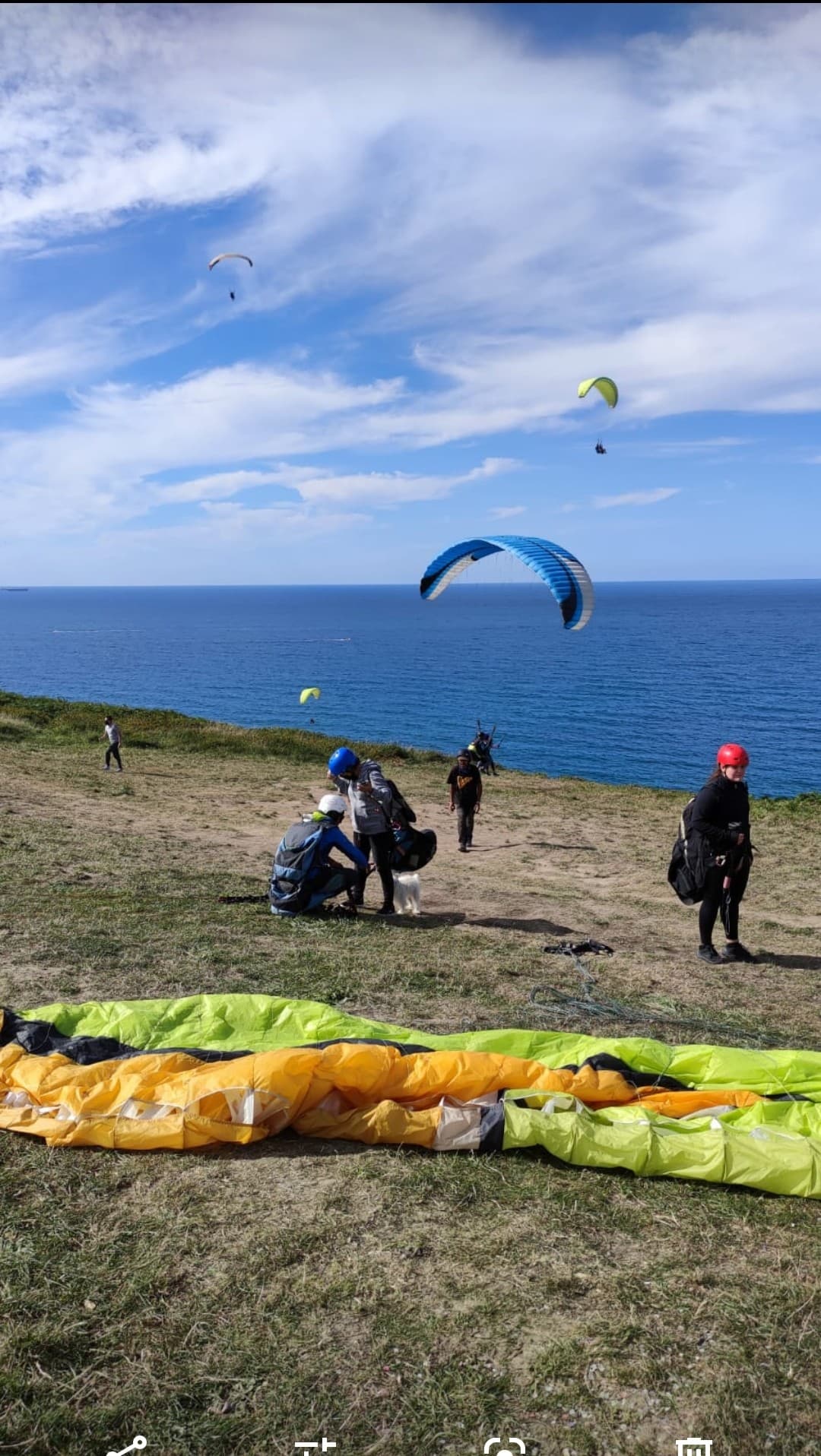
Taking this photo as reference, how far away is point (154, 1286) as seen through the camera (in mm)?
3756

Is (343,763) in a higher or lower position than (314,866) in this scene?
higher

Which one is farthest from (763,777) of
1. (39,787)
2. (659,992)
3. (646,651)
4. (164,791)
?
(646,651)

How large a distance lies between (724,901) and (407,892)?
355 cm

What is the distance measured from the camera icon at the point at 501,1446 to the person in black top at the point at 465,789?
13.3 meters

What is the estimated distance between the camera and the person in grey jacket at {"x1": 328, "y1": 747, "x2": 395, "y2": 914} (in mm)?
10023

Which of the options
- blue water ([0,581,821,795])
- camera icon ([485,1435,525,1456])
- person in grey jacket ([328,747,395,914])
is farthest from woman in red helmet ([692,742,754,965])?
blue water ([0,581,821,795])

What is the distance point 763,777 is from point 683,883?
4214 centimetres

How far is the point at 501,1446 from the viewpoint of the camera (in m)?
3.05

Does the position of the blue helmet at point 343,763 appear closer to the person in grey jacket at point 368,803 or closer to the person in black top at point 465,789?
the person in grey jacket at point 368,803

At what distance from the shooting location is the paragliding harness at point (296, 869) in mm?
9602

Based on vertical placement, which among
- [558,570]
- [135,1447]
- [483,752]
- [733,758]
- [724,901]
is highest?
[558,570]

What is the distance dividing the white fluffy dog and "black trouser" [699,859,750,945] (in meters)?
3.19

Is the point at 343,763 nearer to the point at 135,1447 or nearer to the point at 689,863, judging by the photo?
the point at 689,863

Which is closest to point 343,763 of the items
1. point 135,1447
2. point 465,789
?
point 465,789
